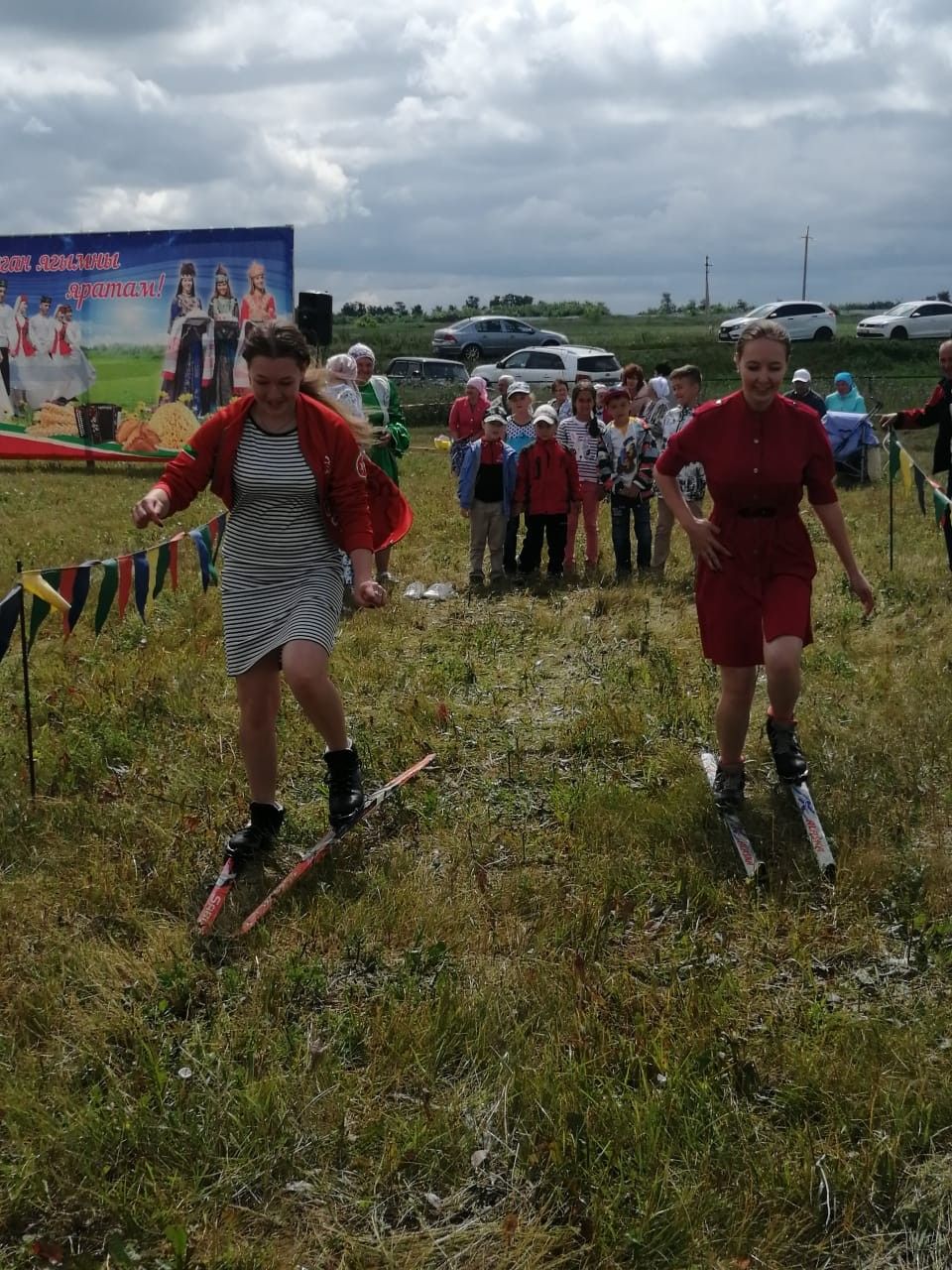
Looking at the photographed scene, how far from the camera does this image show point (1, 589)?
31.6 ft

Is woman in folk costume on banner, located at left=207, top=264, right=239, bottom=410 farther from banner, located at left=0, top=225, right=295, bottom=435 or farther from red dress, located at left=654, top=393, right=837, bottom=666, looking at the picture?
red dress, located at left=654, top=393, right=837, bottom=666

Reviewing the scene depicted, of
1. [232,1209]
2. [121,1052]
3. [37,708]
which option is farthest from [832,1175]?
[37,708]

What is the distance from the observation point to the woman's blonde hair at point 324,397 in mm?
4633

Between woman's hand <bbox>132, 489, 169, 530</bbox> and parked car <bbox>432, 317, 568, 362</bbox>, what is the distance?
33.1m

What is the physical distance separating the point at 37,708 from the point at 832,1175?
5032 millimetres

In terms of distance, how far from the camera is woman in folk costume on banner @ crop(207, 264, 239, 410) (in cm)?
1945

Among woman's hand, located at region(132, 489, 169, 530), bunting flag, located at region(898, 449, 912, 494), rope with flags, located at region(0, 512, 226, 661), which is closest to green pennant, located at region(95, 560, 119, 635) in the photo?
rope with flags, located at region(0, 512, 226, 661)

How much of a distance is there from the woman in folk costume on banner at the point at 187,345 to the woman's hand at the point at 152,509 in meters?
16.1

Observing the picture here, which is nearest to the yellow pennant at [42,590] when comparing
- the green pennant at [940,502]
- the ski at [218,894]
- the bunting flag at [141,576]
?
the bunting flag at [141,576]

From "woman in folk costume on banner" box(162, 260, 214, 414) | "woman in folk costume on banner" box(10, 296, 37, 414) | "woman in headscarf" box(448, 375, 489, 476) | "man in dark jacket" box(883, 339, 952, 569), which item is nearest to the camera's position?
"man in dark jacket" box(883, 339, 952, 569)

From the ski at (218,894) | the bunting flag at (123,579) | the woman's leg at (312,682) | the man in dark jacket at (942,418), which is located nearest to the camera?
the ski at (218,894)

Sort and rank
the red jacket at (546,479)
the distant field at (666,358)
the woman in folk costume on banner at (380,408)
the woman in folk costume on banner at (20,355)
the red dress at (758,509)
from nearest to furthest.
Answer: the red dress at (758,509) < the woman in folk costume on banner at (380,408) < the red jacket at (546,479) < the distant field at (666,358) < the woman in folk costume on banner at (20,355)

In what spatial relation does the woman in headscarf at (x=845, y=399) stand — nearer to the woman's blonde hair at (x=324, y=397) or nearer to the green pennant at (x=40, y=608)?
the woman's blonde hair at (x=324, y=397)

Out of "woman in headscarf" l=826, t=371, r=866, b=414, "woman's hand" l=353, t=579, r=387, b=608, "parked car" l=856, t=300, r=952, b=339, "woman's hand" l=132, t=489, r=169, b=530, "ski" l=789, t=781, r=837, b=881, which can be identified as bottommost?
"ski" l=789, t=781, r=837, b=881
